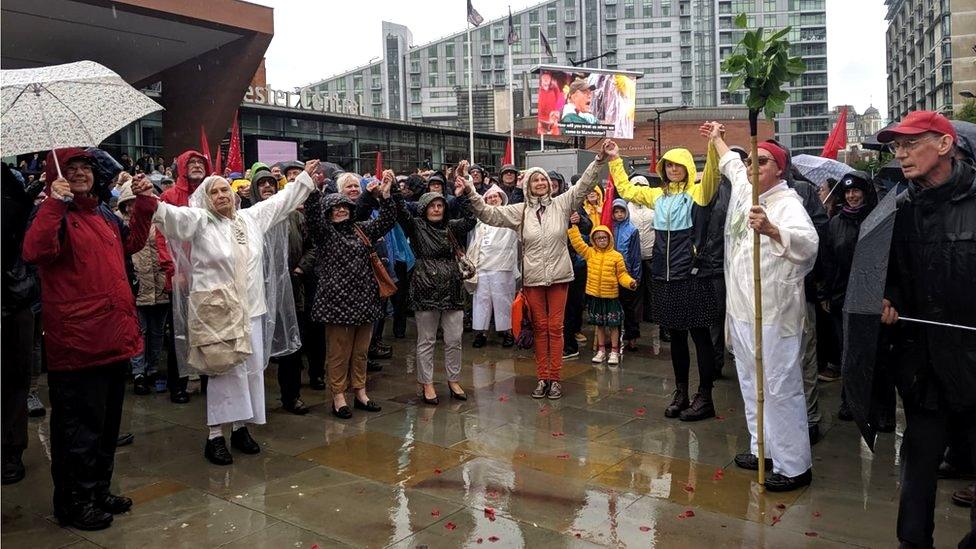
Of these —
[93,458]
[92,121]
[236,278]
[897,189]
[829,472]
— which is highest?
[92,121]

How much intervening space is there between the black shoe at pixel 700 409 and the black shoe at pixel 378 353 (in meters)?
3.80

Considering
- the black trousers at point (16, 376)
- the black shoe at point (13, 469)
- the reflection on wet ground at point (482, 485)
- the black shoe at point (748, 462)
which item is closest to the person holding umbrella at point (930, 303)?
the reflection on wet ground at point (482, 485)

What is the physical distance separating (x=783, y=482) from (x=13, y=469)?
15.9 ft

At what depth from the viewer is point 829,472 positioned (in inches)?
197

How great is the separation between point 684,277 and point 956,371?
2867 millimetres

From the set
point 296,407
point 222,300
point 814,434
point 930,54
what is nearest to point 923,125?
point 814,434

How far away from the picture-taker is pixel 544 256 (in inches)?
270

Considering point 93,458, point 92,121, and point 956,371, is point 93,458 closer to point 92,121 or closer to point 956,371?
point 92,121

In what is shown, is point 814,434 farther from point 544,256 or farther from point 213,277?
point 213,277

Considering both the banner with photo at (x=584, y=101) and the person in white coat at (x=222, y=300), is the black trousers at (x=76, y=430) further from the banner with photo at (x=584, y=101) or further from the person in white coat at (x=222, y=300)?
the banner with photo at (x=584, y=101)

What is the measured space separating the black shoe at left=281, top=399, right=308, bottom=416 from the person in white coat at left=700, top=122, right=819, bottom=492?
12.0ft

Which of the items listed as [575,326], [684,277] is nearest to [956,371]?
[684,277]

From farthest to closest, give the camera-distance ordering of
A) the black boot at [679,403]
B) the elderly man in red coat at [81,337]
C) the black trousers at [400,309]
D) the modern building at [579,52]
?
the modern building at [579,52] → the black trousers at [400,309] → the black boot at [679,403] → the elderly man in red coat at [81,337]

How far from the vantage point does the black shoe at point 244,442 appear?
18.1 feet
